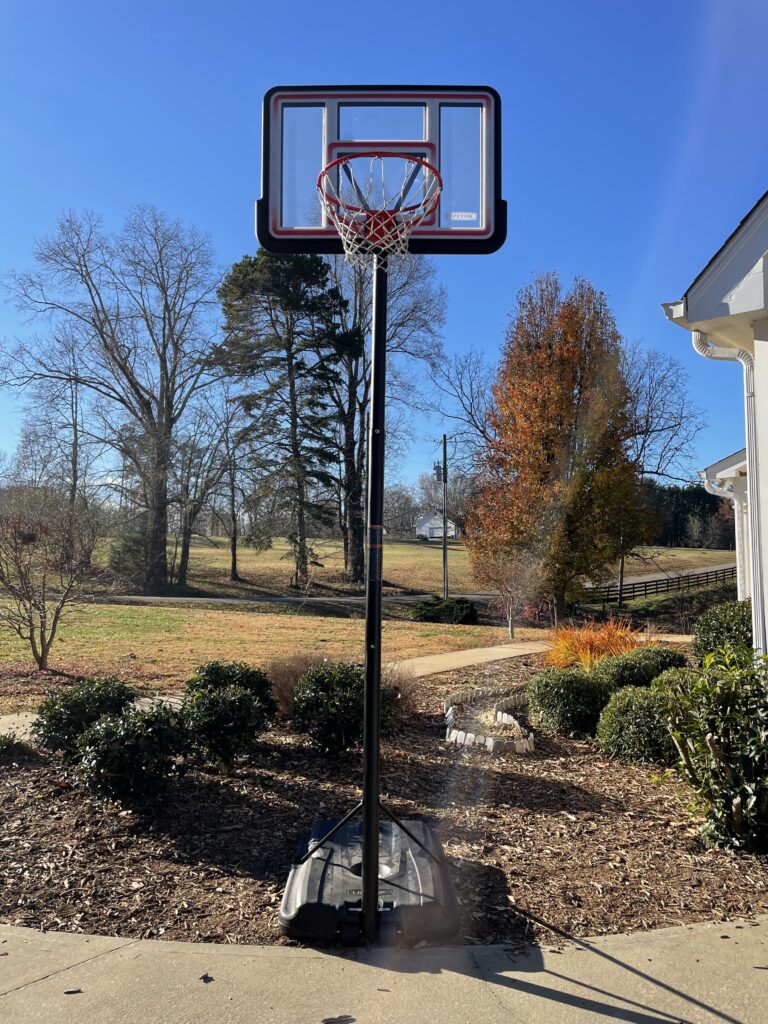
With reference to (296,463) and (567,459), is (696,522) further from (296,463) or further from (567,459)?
(567,459)

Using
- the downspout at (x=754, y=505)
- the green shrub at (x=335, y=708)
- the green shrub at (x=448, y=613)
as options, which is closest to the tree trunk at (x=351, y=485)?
the green shrub at (x=448, y=613)

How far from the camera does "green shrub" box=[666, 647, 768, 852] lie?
150 inches

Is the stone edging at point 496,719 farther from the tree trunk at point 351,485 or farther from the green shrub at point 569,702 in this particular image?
the tree trunk at point 351,485

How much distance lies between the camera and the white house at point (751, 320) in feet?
16.9

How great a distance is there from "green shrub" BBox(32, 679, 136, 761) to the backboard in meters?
3.32

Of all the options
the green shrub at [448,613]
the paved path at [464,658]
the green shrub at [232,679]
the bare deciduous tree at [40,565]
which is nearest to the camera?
the green shrub at [232,679]

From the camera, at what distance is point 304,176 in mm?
4078

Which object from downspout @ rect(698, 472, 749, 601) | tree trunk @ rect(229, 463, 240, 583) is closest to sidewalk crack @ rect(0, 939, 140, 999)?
downspout @ rect(698, 472, 749, 601)

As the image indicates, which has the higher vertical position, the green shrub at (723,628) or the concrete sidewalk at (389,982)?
the green shrub at (723,628)

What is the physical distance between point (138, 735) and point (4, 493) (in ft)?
57.8

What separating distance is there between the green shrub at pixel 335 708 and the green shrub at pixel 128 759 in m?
1.33

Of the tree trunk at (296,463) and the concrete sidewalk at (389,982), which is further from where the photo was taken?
the tree trunk at (296,463)

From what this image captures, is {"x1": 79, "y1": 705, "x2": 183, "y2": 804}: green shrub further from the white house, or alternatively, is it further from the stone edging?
the white house

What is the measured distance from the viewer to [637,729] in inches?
223
